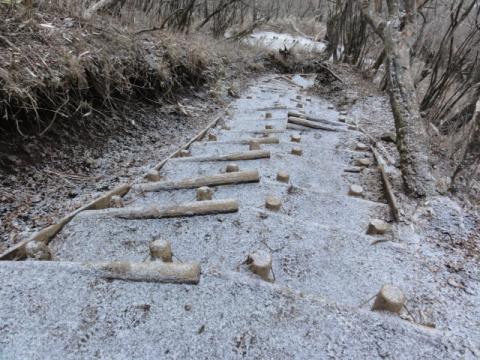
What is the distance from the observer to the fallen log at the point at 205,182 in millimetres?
2258

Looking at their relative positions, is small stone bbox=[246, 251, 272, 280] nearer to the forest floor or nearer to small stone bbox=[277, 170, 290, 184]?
the forest floor

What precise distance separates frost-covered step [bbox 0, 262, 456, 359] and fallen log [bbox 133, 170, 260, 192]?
1.06 meters

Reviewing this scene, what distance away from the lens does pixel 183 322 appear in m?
1.12

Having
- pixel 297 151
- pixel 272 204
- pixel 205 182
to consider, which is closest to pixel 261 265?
pixel 272 204

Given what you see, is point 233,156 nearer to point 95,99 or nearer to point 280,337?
point 95,99

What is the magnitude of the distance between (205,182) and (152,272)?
110 centimetres

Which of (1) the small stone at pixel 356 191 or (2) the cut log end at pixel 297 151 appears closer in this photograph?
(1) the small stone at pixel 356 191

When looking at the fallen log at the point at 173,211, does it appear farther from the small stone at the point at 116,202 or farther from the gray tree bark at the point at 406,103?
the gray tree bark at the point at 406,103

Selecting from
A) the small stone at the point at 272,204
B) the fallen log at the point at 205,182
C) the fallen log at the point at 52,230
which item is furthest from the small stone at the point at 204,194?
the fallen log at the point at 52,230

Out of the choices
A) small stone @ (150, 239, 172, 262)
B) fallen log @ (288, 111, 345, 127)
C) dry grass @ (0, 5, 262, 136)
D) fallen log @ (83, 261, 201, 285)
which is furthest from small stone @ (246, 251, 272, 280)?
fallen log @ (288, 111, 345, 127)

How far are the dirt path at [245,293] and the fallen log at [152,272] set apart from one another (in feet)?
0.09

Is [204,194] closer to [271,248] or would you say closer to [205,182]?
[205,182]

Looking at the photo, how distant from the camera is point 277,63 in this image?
10.0 m

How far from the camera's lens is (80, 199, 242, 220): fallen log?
5.91 ft
